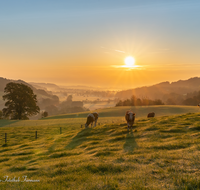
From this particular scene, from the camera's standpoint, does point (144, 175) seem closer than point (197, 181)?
No

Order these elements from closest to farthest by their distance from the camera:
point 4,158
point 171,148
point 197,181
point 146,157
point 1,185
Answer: point 197,181
point 1,185
point 146,157
point 171,148
point 4,158

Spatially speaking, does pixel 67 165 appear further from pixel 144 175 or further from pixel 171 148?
pixel 171 148

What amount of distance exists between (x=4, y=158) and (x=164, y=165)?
516 inches

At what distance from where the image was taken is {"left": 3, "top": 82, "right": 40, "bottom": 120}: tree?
5503cm

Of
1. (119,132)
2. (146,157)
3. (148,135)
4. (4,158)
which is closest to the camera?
(146,157)

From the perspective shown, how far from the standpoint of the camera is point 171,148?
9.75 m

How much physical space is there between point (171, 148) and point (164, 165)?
10.3 feet

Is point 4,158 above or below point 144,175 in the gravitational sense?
below

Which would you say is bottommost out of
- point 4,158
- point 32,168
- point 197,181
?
point 4,158

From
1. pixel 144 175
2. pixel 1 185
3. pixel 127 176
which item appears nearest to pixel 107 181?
pixel 127 176

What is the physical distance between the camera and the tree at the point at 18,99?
2167 inches

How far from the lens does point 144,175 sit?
20.7 feet

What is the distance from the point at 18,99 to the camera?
5588 centimetres

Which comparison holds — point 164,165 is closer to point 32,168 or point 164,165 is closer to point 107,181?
point 107,181
